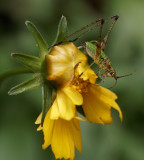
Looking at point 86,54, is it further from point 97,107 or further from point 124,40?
point 124,40

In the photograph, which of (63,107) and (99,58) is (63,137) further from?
(99,58)

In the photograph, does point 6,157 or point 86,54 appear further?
point 6,157

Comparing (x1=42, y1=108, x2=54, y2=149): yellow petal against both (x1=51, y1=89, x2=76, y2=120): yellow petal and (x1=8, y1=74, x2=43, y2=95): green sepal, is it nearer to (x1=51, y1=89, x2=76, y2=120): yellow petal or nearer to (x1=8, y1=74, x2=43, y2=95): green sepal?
(x1=51, y1=89, x2=76, y2=120): yellow petal

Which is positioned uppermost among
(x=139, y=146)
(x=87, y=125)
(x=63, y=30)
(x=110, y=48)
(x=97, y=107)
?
(x=63, y=30)

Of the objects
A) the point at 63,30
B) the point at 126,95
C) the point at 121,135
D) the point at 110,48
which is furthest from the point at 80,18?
the point at 63,30

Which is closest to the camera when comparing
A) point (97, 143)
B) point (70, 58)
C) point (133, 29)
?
point (70, 58)

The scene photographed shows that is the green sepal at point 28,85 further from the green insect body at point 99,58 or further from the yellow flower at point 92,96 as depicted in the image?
the green insect body at point 99,58

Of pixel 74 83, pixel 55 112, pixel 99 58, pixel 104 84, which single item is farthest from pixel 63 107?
pixel 104 84
